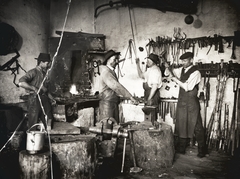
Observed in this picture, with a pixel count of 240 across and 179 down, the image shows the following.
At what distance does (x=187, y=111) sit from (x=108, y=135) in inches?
84.2

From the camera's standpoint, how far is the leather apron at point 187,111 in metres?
4.99

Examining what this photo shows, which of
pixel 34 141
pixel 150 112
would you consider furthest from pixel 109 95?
pixel 34 141

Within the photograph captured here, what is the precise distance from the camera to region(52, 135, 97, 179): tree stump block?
11.5 feet

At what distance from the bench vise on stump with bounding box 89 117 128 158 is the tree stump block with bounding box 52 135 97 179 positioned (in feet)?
1.18

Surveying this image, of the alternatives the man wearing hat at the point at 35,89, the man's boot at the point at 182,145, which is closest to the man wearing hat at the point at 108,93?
the man wearing hat at the point at 35,89

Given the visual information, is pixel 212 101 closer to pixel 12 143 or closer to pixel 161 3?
pixel 161 3

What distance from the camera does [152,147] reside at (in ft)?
13.7

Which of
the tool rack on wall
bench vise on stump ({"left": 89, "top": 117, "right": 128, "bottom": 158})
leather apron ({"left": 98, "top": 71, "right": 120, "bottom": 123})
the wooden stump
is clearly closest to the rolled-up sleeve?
leather apron ({"left": 98, "top": 71, "right": 120, "bottom": 123})

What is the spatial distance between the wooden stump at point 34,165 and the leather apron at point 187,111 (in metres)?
3.22

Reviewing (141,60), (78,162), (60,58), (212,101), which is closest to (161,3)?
(141,60)

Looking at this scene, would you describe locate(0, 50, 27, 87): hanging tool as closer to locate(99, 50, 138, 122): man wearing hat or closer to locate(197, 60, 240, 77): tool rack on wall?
locate(99, 50, 138, 122): man wearing hat

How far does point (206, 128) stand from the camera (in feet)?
19.1

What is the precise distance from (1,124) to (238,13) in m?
6.49

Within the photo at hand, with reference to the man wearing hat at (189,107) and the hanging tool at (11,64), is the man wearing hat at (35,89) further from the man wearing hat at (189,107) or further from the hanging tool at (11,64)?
the man wearing hat at (189,107)
